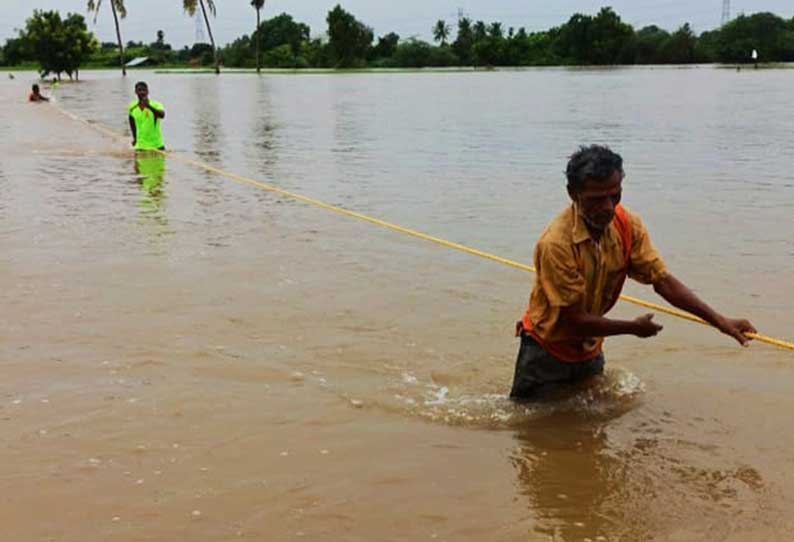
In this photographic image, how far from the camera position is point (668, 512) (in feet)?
12.0

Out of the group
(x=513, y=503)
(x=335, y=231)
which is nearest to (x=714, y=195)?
(x=335, y=231)

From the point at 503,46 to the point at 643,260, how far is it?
101m

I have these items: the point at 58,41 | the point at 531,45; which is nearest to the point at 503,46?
the point at 531,45

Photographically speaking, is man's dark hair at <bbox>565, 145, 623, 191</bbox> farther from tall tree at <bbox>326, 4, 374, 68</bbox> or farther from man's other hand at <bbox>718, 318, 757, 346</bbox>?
tall tree at <bbox>326, 4, 374, 68</bbox>

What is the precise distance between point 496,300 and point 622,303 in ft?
2.92

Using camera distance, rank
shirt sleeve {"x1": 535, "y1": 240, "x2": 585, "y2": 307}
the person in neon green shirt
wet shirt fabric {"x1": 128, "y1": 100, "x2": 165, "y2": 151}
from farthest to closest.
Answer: wet shirt fabric {"x1": 128, "y1": 100, "x2": 165, "y2": 151}
the person in neon green shirt
shirt sleeve {"x1": 535, "y1": 240, "x2": 585, "y2": 307}

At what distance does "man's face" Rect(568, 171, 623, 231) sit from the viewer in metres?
3.66

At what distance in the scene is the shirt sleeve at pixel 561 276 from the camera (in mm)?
3809

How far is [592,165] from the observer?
3.64 meters

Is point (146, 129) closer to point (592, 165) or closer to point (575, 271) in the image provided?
point (575, 271)

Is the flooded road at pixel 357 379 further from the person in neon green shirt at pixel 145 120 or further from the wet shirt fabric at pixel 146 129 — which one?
the wet shirt fabric at pixel 146 129

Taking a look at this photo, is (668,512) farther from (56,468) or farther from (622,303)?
(622,303)

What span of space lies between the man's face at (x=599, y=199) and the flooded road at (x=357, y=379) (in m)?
1.09

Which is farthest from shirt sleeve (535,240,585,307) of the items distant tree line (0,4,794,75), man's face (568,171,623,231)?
distant tree line (0,4,794,75)
